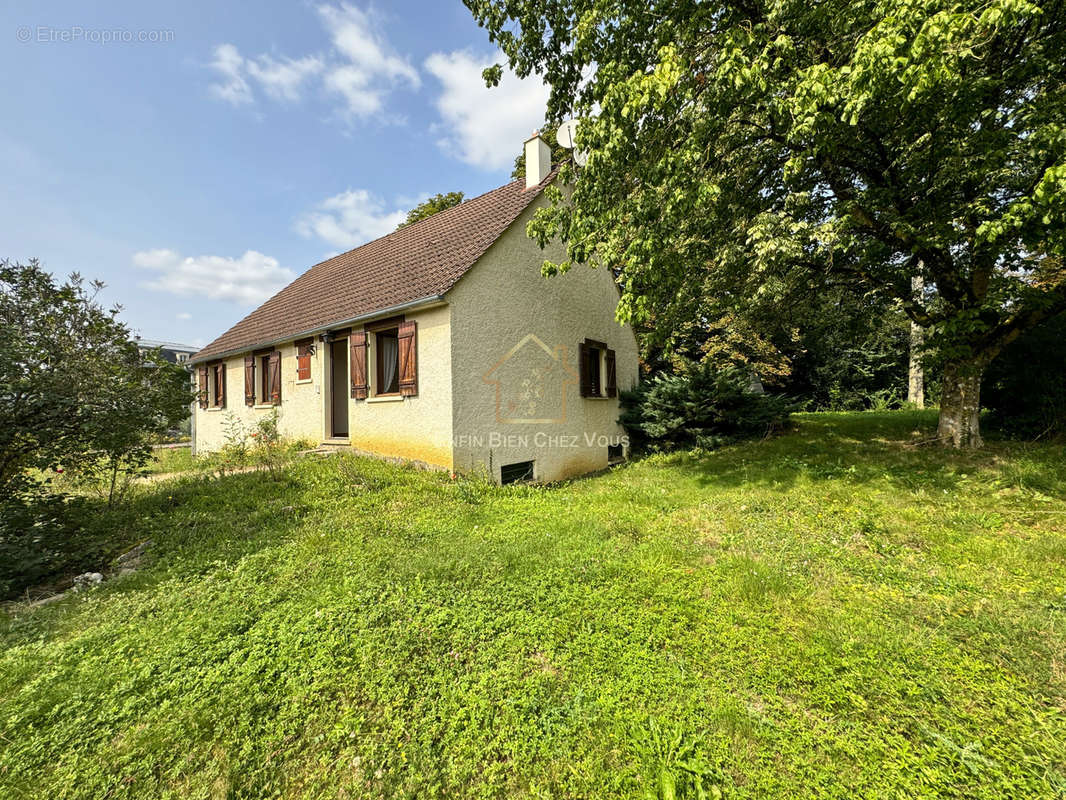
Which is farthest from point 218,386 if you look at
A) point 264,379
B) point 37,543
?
point 37,543

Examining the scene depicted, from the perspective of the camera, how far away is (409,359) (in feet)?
25.2

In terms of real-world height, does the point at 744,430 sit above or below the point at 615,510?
above

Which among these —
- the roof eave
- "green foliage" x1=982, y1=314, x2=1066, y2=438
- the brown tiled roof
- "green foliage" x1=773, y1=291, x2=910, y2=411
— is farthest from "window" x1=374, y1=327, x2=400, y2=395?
"green foliage" x1=773, y1=291, x2=910, y2=411

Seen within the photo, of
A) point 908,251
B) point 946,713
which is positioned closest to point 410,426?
point 946,713

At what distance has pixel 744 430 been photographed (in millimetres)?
10438

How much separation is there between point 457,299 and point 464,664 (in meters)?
5.88

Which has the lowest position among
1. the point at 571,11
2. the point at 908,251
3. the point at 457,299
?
the point at 457,299

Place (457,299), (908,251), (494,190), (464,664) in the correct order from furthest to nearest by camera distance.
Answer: (494,190) → (457,299) → (908,251) → (464,664)

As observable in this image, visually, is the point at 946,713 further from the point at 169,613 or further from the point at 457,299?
the point at 457,299

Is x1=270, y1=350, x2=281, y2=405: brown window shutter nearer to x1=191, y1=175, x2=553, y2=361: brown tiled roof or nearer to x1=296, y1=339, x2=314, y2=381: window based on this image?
x1=191, y1=175, x2=553, y2=361: brown tiled roof

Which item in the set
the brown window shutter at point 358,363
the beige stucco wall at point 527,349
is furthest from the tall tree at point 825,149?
the brown window shutter at point 358,363

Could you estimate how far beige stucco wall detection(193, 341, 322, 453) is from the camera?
9.68 meters

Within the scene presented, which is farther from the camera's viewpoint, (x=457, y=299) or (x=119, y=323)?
(x=457, y=299)

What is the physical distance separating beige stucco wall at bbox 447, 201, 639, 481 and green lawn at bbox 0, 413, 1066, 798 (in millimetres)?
2797
